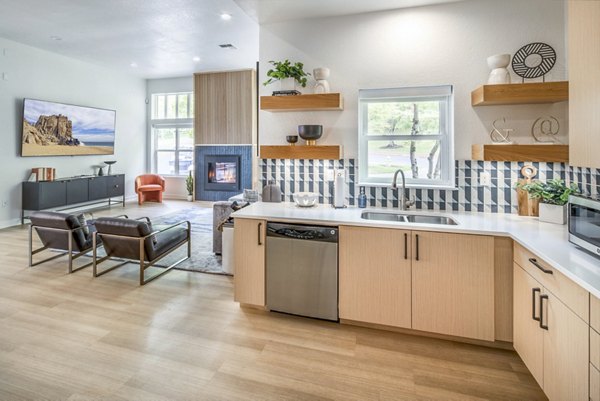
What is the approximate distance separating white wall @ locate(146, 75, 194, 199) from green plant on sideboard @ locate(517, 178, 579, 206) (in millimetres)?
8801

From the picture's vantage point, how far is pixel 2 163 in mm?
6184

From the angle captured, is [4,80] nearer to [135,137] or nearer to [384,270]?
[135,137]

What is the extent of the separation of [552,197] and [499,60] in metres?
1.17

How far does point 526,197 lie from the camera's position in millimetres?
2744

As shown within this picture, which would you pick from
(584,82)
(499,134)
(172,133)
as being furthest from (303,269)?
(172,133)

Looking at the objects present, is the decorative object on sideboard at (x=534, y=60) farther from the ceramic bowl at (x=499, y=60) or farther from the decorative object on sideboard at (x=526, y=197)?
the decorative object on sideboard at (x=526, y=197)

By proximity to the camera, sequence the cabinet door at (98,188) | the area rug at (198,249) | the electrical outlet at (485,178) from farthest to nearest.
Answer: the cabinet door at (98,188) < the area rug at (198,249) < the electrical outlet at (485,178)

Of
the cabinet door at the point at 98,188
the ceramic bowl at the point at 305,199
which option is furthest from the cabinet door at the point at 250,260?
the cabinet door at the point at 98,188

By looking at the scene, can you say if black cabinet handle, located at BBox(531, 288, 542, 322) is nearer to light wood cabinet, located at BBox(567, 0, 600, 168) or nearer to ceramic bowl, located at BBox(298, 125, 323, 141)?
light wood cabinet, located at BBox(567, 0, 600, 168)

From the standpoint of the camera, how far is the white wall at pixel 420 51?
9.25ft

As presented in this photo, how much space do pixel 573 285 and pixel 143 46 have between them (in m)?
7.45

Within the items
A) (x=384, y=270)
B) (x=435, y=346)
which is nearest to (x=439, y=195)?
(x=384, y=270)

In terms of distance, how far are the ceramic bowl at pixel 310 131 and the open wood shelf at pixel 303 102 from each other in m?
0.18

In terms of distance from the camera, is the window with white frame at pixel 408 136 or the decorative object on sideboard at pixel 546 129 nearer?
Answer: the decorative object on sideboard at pixel 546 129
